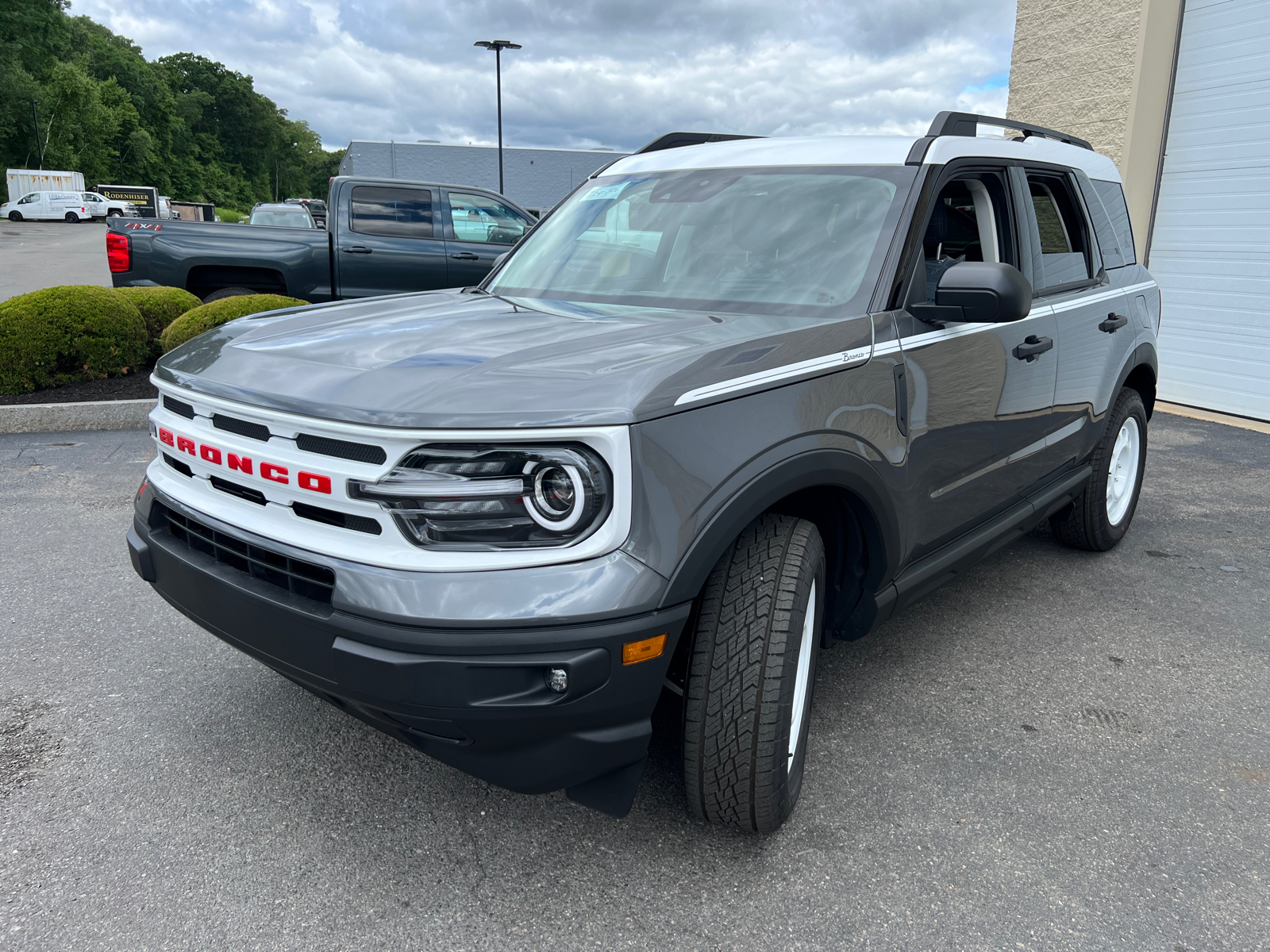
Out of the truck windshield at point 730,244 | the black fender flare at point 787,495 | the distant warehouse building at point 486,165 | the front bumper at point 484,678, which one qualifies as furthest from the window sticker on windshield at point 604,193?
the distant warehouse building at point 486,165

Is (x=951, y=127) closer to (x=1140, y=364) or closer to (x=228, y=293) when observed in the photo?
(x=1140, y=364)

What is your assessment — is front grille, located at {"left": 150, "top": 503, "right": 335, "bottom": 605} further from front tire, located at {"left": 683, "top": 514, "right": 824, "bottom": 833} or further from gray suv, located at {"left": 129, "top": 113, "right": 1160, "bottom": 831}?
front tire, located at {"left": 683, "top": 514, "right": 824, "bottom": 833}

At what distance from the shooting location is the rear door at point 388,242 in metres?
9.53

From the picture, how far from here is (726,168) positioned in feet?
10.9

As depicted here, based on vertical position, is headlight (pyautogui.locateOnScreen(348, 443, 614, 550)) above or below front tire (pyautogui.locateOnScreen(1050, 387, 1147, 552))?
above

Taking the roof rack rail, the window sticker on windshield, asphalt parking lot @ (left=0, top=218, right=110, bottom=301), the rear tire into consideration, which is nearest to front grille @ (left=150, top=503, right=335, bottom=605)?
the window sticker on windshield

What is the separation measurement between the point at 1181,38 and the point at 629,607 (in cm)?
1036

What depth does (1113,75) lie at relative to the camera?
9547mm

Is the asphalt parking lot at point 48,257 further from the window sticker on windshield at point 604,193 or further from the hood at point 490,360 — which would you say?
the hood at point 490,360

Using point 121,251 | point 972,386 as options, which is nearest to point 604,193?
point 972,386

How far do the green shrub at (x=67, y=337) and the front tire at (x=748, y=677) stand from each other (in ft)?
24.4

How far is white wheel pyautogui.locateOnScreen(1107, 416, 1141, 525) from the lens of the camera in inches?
184

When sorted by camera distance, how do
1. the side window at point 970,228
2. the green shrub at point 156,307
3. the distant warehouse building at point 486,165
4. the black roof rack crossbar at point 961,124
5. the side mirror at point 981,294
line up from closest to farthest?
the side mirror at point 981,294 → the black roof rack crossbar at point 961,124 → the side window at point 970,228 → the green shrub at point 156,307 → the distant warehouse building at point 486,165

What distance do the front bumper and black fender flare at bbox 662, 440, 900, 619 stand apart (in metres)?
0.09
